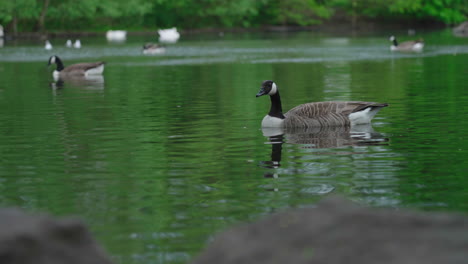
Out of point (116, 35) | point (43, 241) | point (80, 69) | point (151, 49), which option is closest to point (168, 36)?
point (116, 35)

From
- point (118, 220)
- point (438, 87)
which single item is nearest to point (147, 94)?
point (438, 87)

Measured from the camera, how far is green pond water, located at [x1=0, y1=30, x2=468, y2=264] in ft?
30.7

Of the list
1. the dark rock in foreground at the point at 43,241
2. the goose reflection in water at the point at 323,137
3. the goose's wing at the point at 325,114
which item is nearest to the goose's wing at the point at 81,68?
the goose reflection in water at the point at 323,137

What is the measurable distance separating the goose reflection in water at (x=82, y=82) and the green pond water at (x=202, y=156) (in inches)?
16.2

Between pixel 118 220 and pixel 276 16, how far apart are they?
10580cm

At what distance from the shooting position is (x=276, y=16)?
113438 mm

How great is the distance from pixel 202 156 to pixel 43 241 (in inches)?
360

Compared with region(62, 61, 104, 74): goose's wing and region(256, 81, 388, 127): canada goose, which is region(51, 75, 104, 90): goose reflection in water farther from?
region(256, 81, 388, 127): canada goose

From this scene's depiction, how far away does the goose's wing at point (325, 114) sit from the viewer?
17328mm

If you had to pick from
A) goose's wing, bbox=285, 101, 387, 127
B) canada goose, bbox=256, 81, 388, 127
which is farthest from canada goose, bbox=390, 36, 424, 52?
goose's wing, bbox=285, 101, 387, 127

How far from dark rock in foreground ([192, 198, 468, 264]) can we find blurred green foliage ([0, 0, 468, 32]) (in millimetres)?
85490

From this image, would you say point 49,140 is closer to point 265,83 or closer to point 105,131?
point 105,131

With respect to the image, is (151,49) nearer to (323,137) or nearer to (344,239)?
(323,137)

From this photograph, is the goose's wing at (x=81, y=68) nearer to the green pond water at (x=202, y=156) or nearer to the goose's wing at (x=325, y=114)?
the green pond water at (x=202, y=156)
